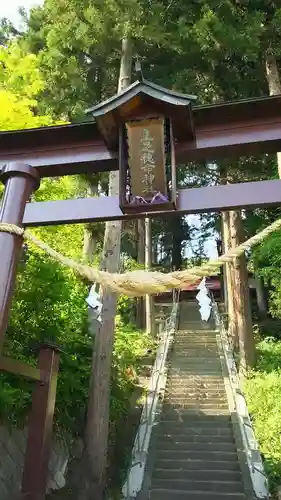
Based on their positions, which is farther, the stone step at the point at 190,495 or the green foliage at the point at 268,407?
the green foliage at the point at 268,407

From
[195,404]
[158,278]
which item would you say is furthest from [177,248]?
[158,278]

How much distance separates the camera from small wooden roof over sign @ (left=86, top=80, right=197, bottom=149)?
13.0 feet

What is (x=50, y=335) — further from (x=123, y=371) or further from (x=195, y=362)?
(x=195, y=362)

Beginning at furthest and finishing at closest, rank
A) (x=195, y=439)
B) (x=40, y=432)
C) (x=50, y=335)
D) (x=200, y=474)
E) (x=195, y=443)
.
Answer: (x=195, y=439), (x=195, y=443), (x=200, y=474), (x=50, y=335), (x=40, y=432)

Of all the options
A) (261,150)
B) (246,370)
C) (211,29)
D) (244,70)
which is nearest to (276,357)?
(246,370)

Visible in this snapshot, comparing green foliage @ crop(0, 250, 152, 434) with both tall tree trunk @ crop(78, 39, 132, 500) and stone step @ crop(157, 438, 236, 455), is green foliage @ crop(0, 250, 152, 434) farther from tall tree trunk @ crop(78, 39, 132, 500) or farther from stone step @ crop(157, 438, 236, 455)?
stone step @ crop(157, 438, 236, 455)

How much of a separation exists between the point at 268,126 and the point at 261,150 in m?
0.23

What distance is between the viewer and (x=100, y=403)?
7.95 metres

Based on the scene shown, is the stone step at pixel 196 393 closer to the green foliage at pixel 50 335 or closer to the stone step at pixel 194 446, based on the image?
the stone step at pixel 194 446

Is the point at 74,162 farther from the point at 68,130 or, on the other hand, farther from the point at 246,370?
the point at 246,370

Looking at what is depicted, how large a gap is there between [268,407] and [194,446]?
80.7 inches

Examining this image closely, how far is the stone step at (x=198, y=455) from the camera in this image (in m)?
8.88

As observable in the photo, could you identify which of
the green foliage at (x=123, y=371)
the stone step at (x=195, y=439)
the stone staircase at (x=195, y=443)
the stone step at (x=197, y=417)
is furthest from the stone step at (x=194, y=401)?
the stone step at (x=195, y=439)

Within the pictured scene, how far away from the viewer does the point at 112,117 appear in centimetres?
406
